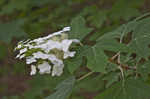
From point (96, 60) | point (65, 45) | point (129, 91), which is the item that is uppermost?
point (65, 45)

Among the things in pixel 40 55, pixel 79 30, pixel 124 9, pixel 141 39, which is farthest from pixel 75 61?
pixel 124 9

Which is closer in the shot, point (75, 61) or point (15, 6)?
point (75, 61)

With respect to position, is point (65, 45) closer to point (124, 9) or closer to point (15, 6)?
point (124, 9)

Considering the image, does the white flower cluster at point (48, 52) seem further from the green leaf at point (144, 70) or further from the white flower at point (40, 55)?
the green leaf at point (144, 70)

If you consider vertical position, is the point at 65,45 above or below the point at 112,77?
above

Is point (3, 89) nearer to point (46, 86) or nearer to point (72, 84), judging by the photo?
point (46, 86)

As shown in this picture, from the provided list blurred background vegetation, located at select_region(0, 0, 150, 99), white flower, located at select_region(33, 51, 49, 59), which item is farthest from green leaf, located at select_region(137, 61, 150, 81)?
blurred background vegetation, located at select_region(0, 0, 150, 99)

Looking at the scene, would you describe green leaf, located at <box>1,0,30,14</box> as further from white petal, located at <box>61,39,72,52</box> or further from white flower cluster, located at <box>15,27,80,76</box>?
white petal, located at <box>61,39,72,52</box>
